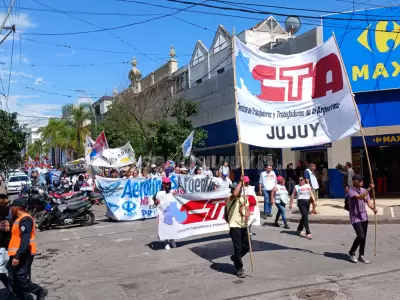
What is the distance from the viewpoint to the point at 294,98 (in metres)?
8.46

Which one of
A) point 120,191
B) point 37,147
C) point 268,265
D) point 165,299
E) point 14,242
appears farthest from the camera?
point 37,147

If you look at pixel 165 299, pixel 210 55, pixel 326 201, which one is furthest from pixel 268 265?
pixel 210 55

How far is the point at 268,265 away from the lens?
7.75 m

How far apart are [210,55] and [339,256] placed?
23582mm

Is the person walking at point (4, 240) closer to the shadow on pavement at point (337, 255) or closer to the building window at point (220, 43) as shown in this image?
the shadow on pavement at point (337, 255)

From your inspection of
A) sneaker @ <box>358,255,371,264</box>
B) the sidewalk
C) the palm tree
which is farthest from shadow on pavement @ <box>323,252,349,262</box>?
the palm tree

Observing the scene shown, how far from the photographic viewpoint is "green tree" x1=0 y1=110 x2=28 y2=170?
66.1 feet

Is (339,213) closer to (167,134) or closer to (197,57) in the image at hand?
(167,134)

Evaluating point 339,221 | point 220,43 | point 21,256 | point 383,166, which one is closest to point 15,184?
point 220,43

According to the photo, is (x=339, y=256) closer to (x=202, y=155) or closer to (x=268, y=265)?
(x=268, y=265)

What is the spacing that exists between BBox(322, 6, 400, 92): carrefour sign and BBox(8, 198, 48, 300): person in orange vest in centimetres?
1430

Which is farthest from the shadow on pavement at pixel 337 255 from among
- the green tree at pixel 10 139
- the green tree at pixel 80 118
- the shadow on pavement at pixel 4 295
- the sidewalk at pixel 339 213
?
the green tree at pixel 80 118

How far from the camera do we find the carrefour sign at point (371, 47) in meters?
16.5

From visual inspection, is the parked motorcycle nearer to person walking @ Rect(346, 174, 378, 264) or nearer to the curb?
the curb
